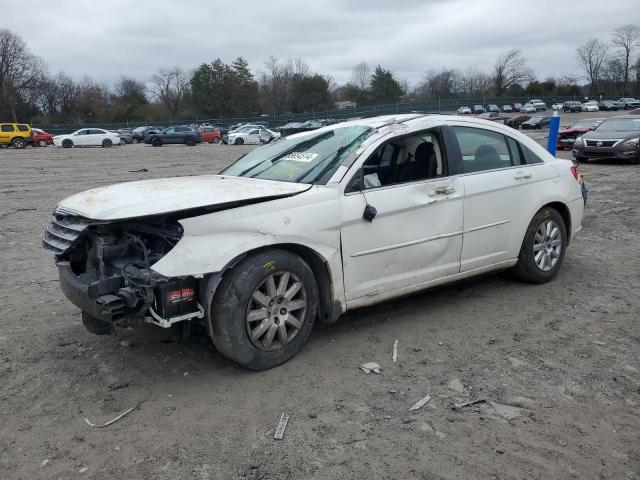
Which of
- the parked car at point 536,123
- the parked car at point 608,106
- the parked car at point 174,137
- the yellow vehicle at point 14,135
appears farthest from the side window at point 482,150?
the parked car at point 608,106

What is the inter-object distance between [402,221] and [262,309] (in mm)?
1334

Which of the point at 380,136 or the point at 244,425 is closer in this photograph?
the point at 244,425

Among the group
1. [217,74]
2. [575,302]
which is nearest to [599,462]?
[575,302]

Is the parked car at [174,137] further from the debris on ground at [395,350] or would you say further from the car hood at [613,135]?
the debris on ground at [395,350]

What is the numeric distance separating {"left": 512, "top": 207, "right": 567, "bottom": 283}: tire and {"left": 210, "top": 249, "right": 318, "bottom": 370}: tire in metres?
2.44

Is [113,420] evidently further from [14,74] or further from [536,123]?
[14,74]

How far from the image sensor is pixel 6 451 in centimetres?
298

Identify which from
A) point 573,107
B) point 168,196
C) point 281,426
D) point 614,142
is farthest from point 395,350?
point 573,107

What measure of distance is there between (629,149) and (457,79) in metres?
92.4

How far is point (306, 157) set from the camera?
4562 millimetres

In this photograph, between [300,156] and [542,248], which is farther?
[542,248]

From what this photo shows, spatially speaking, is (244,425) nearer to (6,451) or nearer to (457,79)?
(6,451)

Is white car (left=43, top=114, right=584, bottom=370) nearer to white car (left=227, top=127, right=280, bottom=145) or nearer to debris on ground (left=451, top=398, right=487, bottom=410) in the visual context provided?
debris on ground (left=451, top=398, right=487, bottom=410)

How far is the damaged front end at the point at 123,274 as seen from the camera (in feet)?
11.2
